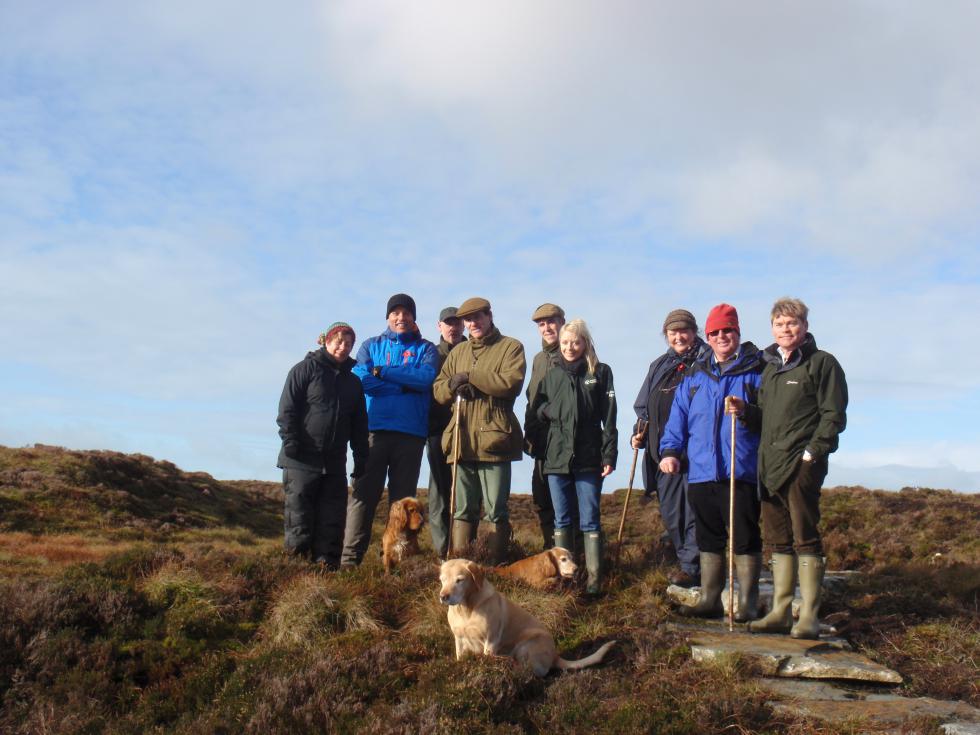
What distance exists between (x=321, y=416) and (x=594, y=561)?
296 cm

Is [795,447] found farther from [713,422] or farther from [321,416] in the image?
[321,416]

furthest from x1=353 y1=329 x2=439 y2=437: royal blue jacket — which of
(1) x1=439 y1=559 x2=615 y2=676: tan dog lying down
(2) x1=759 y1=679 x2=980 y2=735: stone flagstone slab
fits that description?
(2) x1=759 y1=679 x2=980 y2=735: stone flagstone slab

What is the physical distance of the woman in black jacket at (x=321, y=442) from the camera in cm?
759

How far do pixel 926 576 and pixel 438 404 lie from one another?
20.0 feet

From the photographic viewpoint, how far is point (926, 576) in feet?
30.2

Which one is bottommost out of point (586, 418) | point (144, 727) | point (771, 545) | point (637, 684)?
point (144, 727)

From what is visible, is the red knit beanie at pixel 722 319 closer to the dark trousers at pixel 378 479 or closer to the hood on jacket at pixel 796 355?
the hood on jacket at pixel 796 355

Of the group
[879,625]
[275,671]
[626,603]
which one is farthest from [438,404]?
[879,625]

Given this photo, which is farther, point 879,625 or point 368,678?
point 879,625

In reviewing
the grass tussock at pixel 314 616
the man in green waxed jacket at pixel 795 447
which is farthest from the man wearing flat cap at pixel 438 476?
the man in green waxed jacket at pixel 795 447

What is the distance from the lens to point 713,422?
21.6 feet

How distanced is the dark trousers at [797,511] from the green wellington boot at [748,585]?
258mm

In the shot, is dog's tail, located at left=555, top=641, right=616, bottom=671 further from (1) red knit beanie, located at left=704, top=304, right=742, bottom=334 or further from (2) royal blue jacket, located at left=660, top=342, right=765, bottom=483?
(1) red knit beanie, located at left=704, top=304, right=742, bottom=334

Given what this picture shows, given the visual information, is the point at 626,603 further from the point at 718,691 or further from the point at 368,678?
the point at 368,678
